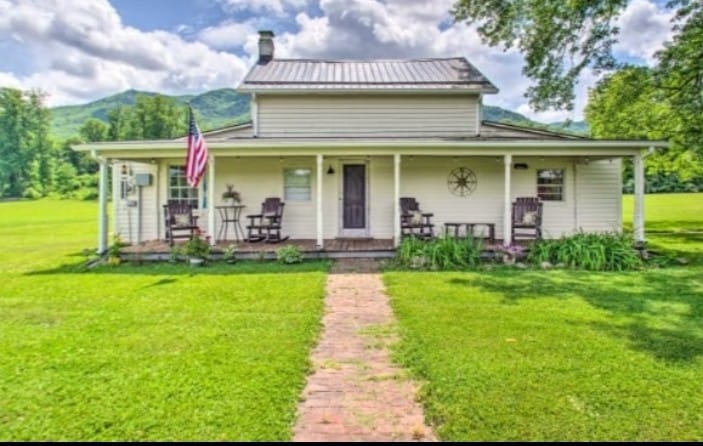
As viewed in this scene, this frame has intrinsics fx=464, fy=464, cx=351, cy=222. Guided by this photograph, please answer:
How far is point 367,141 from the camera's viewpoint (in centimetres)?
891

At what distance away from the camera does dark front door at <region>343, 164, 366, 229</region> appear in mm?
10672

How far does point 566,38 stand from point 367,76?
5.38 meters

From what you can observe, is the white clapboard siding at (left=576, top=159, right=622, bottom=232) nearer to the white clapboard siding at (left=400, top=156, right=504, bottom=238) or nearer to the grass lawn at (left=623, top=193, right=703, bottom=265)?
the grass lawn at (left=623, top=193, right=703, bottom=265)

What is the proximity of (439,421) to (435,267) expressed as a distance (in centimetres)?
532

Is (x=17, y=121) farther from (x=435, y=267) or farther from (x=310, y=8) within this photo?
(x=435, y=267)

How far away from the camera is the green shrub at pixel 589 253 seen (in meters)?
8.06

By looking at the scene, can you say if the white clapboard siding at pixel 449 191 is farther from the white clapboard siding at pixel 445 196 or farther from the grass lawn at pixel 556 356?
the grass lawn at pixel 556 356

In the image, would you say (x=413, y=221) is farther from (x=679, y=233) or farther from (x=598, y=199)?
(x=679, y=233)

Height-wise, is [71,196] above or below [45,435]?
above

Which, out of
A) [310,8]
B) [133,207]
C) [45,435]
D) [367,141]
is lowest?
[45,435]

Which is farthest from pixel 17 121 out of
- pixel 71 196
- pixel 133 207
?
pixel 133 207

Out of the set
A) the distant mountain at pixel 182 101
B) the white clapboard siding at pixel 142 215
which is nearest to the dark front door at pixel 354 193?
the white clapboard siding at pixel 142 215

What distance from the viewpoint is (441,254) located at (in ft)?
26.8

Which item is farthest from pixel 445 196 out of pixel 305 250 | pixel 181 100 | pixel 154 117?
pixel 181 100
